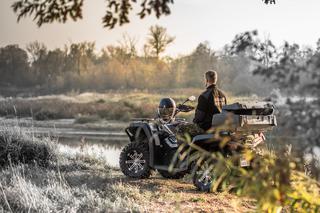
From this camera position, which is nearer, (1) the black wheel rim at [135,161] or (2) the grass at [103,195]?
(2) the grass at [103,195]

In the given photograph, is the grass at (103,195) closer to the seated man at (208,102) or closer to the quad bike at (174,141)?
the quad bike at (174,141)

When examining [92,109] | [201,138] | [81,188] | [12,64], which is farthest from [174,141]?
[12,64]

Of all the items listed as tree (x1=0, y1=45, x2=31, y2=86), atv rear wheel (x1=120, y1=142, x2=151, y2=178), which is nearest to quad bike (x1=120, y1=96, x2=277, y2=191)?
atv rear wheel (x1=120, y1=142, x2=151, y2=178)

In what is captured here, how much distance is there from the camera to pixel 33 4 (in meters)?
4.16

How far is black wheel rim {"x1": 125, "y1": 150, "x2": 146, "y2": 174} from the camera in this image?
361 inches

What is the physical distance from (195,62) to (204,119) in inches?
1452

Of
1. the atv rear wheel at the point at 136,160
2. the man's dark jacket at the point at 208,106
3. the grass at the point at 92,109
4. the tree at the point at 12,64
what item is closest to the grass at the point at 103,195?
the atv rear wheel at the point at 136,160

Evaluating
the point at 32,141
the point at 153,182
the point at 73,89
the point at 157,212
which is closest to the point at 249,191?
the point at 157,212

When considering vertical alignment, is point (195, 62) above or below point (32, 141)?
above

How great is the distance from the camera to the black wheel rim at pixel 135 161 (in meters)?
9.16

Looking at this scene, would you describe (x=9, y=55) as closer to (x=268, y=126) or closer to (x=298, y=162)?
(x=268, y=126)

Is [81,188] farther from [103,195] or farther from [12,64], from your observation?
[12,64]

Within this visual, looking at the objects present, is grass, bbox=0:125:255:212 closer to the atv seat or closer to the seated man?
the atv seat

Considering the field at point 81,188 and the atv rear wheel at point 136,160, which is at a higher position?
the atv rear wheel at point 136,160
